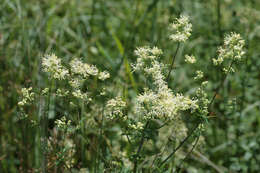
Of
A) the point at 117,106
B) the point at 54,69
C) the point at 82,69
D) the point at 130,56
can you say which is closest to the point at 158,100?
the point at 117,106

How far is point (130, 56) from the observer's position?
9.81ft

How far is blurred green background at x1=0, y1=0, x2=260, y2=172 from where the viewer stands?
2973 millimetres

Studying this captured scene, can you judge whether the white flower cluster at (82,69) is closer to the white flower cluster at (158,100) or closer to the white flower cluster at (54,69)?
the white flower cluster at (54,69)

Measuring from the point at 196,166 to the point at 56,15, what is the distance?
3367 millimetres

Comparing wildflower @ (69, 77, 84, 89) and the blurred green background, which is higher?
the blurred green background

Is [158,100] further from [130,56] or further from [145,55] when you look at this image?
[130,56]

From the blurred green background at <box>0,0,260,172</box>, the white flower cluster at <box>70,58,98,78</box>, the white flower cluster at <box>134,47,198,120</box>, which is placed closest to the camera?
the white flower cluster at <box>134,47,198,120</box>

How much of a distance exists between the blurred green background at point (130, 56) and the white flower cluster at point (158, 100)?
26 cm

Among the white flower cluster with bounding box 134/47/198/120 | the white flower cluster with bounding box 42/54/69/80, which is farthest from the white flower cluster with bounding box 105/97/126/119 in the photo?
the white flower cluster with bounding box 42/54/69/80

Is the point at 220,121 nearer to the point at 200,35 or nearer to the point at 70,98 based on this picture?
the point at 200,35

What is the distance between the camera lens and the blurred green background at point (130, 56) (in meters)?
2.97

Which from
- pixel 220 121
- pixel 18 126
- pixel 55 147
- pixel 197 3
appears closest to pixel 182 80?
pixel 220 121

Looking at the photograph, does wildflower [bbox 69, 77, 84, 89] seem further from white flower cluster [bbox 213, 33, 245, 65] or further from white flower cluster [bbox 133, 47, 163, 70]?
white flower cluster [bbox 213, 33, 245, 65]

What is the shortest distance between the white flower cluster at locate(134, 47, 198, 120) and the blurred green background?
259 millimetres
